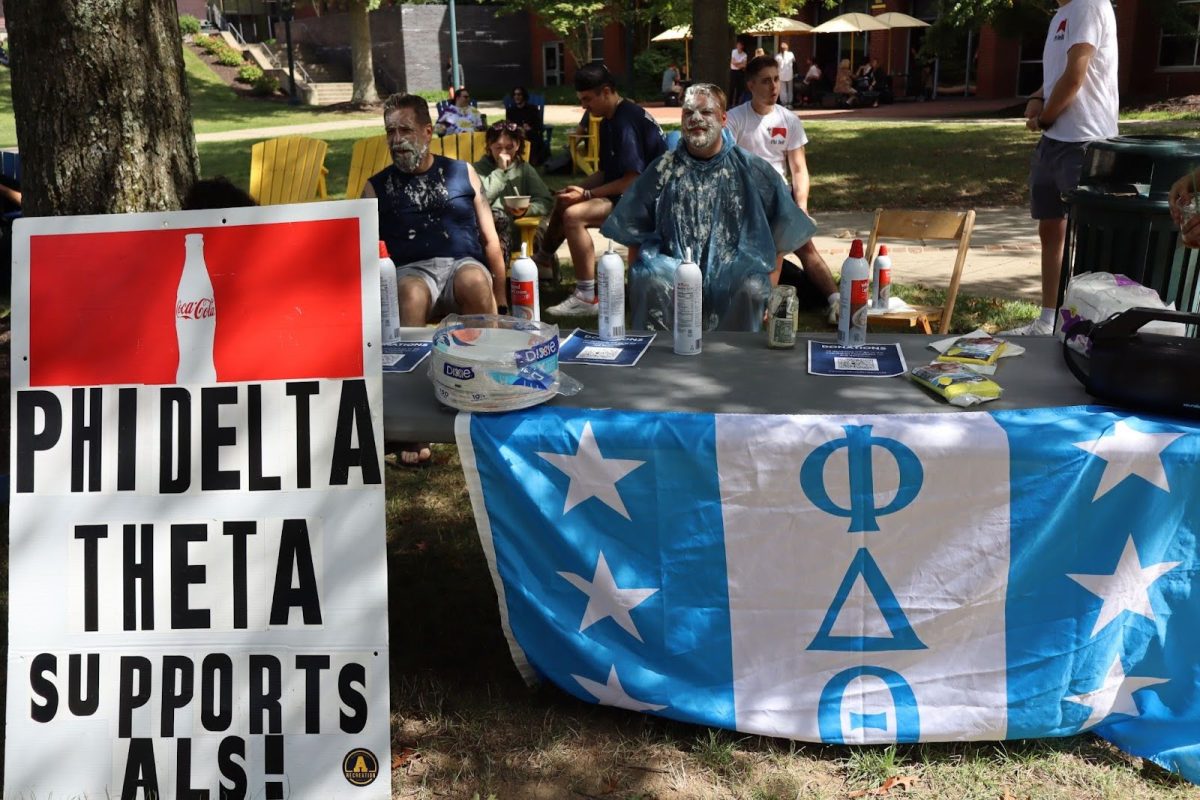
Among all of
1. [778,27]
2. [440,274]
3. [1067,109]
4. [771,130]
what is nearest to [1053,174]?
[1067,109]

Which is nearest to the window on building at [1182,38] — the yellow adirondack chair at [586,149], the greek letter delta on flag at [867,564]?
the yellow adirondack chair at [586,149]

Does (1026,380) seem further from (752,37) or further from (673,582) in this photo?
(752,37)

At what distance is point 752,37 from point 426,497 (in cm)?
3072

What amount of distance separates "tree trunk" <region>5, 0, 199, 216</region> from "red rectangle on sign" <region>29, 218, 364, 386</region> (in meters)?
1.86

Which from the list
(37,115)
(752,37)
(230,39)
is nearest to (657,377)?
(37,115)

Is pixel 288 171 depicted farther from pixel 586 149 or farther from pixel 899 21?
pixel 899 21

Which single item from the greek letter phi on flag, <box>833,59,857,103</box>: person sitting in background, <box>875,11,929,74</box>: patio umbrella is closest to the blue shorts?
the greek letter phi on flag

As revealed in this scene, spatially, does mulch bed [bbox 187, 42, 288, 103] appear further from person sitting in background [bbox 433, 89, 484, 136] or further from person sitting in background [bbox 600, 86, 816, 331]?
person sitting in background [bbox 600, 86, 816, 331]

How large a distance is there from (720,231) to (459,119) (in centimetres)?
1226

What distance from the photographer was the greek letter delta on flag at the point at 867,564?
2541mm

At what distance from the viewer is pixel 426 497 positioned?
176 inches

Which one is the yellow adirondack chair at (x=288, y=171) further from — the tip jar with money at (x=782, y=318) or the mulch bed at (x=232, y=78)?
the mulch bed at (x=232, y=78)

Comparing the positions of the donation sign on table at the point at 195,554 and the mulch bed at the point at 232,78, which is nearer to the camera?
the donation sign on table at the point at 195,554

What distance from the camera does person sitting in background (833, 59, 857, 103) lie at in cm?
2850
